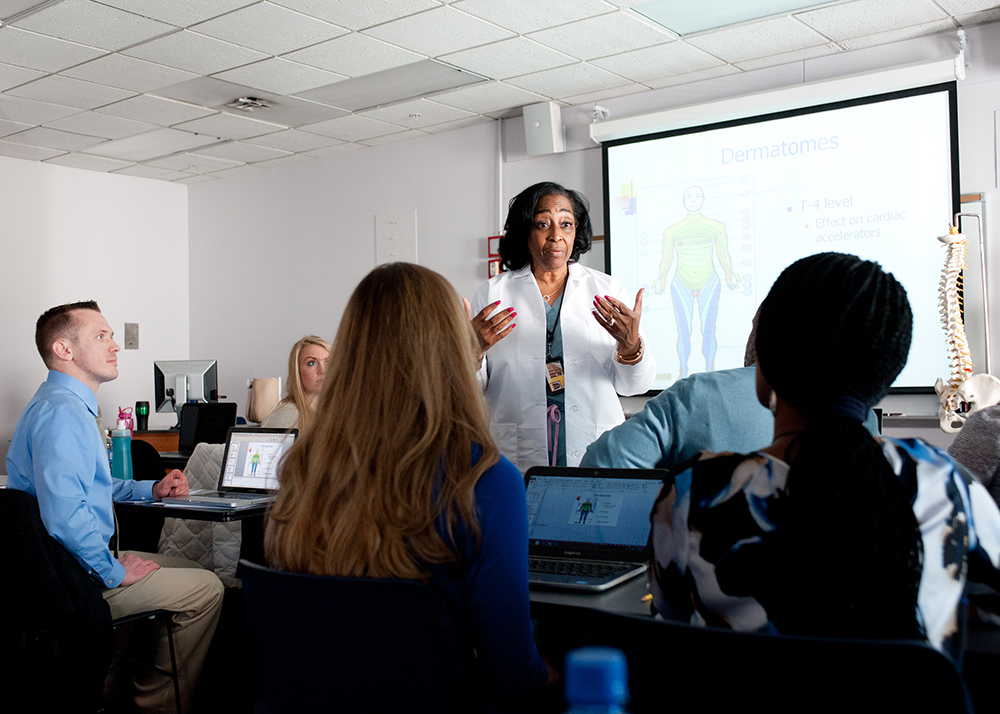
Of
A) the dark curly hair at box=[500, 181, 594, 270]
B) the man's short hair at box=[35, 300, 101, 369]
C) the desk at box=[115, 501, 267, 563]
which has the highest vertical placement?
the dark curly hair at box=[500, 181, 594, 270]

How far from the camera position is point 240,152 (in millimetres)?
6711

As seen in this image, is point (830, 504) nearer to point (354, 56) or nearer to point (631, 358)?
point (631, 358)

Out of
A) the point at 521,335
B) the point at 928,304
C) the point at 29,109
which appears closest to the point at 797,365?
the point at 521,335

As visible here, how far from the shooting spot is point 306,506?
4.36 ft

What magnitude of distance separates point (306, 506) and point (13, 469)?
180 centimetres

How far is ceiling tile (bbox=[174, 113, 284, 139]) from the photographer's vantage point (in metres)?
5.79

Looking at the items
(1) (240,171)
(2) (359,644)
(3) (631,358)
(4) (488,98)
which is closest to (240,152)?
(1) (240,171)

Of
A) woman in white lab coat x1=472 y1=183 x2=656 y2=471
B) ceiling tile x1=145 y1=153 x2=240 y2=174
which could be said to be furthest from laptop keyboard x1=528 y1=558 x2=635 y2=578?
ceiling tile x1=145 y1=153 x2=240 y2=174

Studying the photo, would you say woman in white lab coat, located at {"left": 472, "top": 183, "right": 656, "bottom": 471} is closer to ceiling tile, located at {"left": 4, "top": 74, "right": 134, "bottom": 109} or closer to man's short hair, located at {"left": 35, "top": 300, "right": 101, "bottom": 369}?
man's short hair, located at {"left": 35, "top": 300, "right": 101, "bottom": 369}

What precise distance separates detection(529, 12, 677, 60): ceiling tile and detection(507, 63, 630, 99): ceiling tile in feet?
0.85

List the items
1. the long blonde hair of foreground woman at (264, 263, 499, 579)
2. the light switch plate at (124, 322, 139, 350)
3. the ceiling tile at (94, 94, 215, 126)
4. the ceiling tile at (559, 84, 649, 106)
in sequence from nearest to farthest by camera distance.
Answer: the long blonde hair of foreground woman at (264, 263, 499, 579)
the ceiling tile at (559, 84, 649, 106)
the ceiling tile at (94, 94, 215, 126)
the light switch plate at (124, 322, 139, 350)

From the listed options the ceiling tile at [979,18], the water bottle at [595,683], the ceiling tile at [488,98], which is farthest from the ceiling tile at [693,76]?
the water bottle at [595,683]

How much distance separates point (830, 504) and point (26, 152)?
6.92 m

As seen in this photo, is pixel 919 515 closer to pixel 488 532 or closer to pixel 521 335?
pixel 488 532
